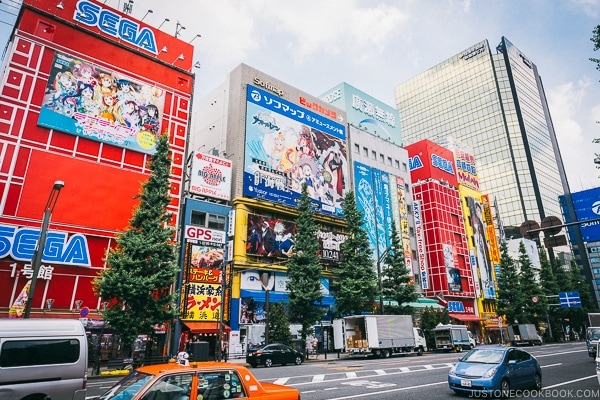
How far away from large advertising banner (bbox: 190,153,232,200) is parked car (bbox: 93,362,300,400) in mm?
28022

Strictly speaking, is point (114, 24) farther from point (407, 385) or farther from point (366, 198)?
point (407, 385)

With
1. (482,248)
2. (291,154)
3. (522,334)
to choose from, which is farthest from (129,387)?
(482,248)

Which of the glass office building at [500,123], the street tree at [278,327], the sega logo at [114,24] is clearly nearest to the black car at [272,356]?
the street tree at [278,327]

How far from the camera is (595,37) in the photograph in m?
13.2

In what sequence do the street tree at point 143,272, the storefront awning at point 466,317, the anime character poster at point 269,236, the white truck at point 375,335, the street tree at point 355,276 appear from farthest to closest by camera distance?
the storefront awning at point 466,317, the anime character poster at point 269,236, the street tree at point 355,276, the white truck at point 375,335, the street tree at point 143,272

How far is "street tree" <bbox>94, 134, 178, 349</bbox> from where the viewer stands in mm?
20000

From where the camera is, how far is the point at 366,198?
48000 millimetres

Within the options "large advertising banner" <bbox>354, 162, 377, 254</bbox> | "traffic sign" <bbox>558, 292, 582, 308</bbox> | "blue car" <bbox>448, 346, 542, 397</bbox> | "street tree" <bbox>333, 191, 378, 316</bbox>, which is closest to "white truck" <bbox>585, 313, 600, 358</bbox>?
"blue car" <bbox>448, 346, 542, 397</bbox>

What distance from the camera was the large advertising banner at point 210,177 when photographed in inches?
1278

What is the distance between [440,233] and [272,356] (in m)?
39.0

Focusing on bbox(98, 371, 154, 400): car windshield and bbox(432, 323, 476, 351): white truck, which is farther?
bbox(432, 323, 476, 351): white truck

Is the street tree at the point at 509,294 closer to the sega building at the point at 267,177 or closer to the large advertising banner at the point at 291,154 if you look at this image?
the sega building at the point at 267,177

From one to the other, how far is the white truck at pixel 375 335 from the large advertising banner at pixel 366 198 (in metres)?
16.2

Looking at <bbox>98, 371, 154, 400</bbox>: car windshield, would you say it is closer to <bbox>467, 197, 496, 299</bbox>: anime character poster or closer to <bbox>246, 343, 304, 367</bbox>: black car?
<bbox>246, 343, 304, 367</bbox>: black car
